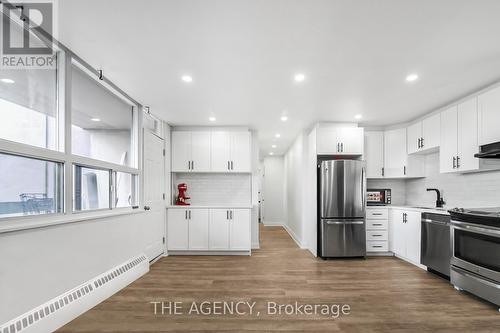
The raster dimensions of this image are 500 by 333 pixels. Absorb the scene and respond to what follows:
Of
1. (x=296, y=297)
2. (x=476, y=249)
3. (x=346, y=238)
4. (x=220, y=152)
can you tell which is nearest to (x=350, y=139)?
(x=346, y=238)

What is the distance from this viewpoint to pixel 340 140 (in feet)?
14.9

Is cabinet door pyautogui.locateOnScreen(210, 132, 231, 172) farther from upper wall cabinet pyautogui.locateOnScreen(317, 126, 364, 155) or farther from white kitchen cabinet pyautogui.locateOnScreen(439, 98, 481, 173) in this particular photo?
white kitchen cabinet pyautogui.locateOnScreen(439, 98, 481, 173)

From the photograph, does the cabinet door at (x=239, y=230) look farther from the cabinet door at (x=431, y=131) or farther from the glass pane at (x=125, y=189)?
the cabinet door at (x=431, y=131)

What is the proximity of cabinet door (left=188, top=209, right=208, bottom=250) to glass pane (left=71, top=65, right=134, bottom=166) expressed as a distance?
155 cm

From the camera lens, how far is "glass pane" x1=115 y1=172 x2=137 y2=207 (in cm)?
334

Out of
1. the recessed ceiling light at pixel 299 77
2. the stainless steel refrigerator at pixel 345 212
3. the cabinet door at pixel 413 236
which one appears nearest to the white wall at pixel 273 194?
the stainless steel refrigerator at pixel 345 212

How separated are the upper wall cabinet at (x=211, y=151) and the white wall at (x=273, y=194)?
398cm

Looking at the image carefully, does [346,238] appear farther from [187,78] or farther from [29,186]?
[29,186]

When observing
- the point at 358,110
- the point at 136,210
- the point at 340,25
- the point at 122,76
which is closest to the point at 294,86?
the point at 340,25

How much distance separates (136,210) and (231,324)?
2.15 metres

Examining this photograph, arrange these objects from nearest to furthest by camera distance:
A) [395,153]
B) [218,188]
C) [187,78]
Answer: [187,78] < [395,153] < [218,188]

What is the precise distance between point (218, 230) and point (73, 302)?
8.36 feet

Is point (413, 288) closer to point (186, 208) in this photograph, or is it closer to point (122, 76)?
point (186, 208)

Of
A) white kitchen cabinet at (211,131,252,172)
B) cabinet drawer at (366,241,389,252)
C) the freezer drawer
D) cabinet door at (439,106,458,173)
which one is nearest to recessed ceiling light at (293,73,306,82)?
white kitchen cabinet at (211,131,252,172)
